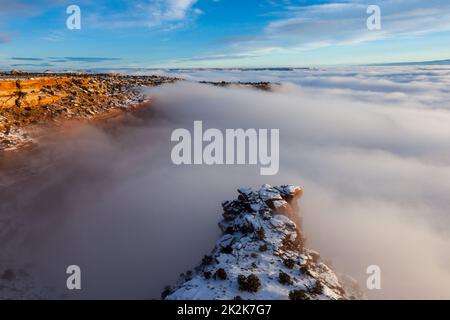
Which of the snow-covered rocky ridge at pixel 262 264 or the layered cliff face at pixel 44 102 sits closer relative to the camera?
the snow-covered rocky ridge at pixel 262 264

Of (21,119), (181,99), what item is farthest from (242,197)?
(181,99)

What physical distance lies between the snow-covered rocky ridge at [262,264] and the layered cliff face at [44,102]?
28.4m

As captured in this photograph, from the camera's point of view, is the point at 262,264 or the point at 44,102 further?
the point at 44,102

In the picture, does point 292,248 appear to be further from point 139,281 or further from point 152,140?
point 152,140

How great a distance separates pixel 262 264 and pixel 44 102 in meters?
42.2

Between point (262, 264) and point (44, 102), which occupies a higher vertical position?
point (44, 102)

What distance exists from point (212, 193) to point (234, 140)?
30815mm

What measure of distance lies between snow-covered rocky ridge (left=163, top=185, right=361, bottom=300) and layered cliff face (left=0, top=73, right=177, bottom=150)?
2838cm

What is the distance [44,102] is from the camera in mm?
40750

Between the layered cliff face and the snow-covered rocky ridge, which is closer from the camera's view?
the snow-covered rocky ridge

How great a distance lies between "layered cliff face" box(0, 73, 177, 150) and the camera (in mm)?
33194

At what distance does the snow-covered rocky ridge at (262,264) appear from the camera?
13.0 m

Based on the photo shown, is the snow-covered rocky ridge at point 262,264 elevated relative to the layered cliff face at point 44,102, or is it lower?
lower

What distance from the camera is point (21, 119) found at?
115 feet
